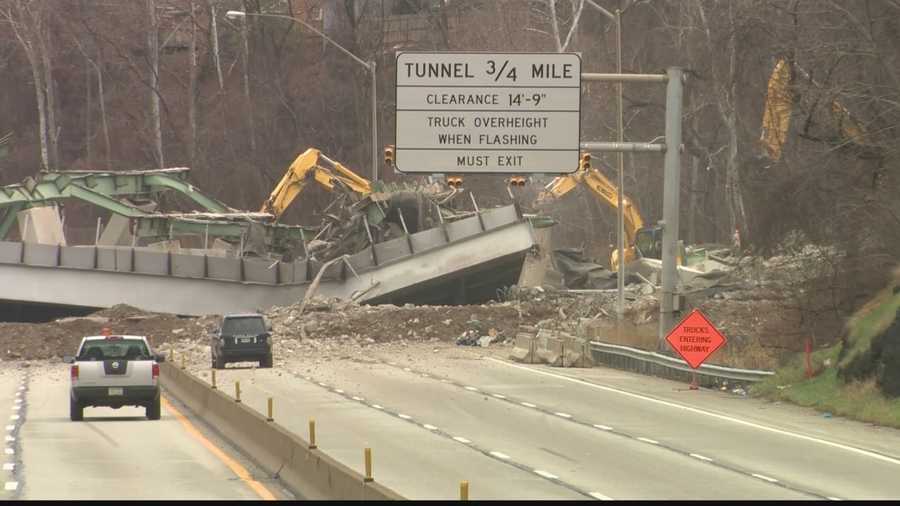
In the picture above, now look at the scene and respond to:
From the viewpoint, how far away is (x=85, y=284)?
54.3 metres

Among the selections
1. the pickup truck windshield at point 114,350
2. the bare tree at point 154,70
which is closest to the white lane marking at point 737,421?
the pickup truck windshield at point 114,350

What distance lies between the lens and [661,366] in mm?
37656

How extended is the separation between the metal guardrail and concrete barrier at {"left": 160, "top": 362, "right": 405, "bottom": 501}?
38.6 feet

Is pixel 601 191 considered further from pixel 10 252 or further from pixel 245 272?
pixel 10 252

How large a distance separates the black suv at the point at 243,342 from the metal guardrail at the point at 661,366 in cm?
888

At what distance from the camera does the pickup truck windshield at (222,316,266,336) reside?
137 feet

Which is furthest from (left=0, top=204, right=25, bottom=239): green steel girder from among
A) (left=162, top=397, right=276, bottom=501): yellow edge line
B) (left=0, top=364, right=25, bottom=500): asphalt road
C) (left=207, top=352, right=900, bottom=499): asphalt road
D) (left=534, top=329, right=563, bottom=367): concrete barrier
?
(left=162, top=397, right=276, bottom=501): yellow edge line

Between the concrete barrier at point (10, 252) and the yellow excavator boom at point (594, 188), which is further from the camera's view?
the yellow excavator boom at point (594, 188)

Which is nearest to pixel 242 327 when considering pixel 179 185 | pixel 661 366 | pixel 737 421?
pixel 661 366

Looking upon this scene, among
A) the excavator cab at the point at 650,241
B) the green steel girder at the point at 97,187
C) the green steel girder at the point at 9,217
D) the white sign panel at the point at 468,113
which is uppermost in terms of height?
the white sign panel at the point at 468,113

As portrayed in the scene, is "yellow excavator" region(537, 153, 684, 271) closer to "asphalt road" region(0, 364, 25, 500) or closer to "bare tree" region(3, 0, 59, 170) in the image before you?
"asphalt road" region(0, 364, 25, 500)

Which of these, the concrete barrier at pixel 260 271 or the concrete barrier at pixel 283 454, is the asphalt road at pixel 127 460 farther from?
the concrete barrier at pixel 260 271

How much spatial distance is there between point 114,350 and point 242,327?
1364 cm

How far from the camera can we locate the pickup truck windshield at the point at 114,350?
1096 inches
